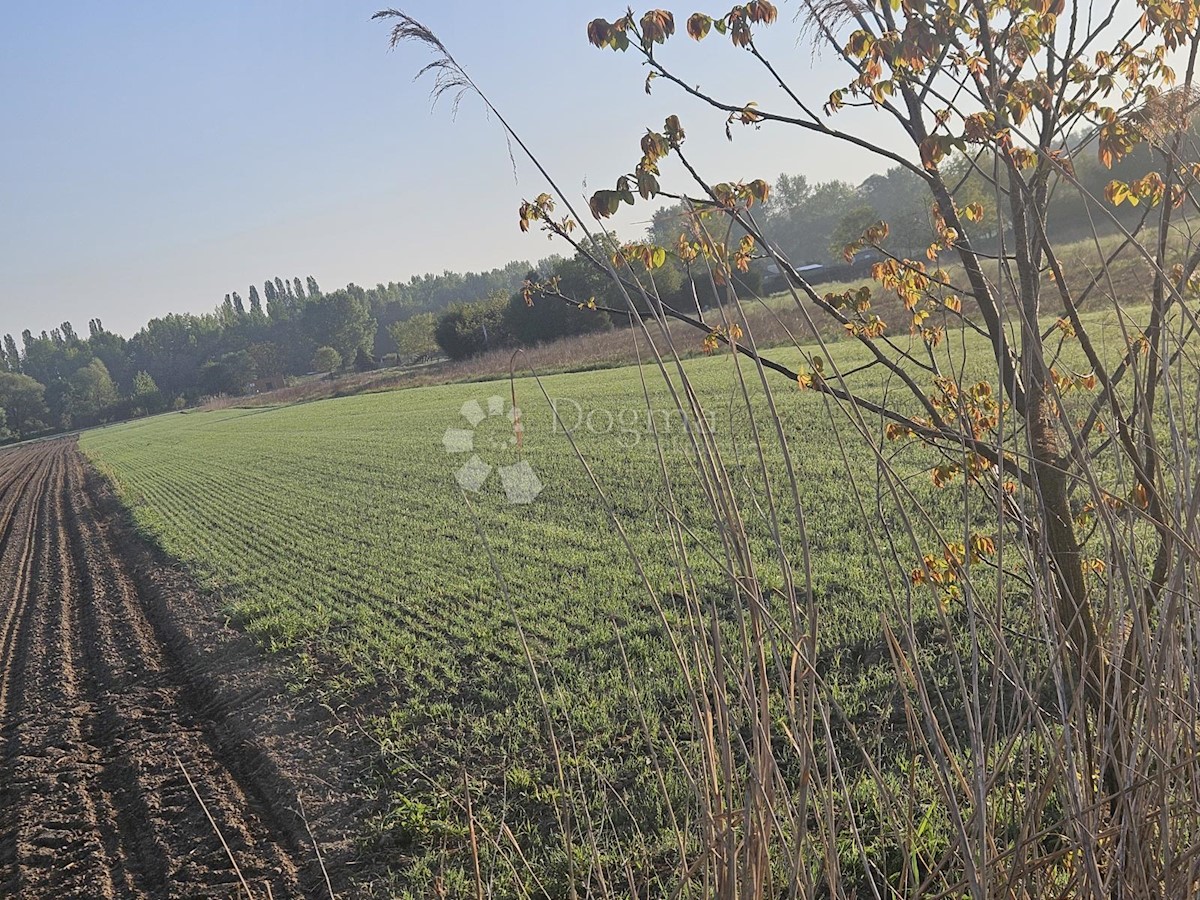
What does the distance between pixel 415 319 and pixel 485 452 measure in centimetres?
5088

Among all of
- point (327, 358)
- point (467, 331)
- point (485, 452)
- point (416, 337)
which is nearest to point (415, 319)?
point (416, 337)

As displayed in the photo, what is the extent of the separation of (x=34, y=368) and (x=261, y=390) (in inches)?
2541

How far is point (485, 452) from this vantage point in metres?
→ 16.0

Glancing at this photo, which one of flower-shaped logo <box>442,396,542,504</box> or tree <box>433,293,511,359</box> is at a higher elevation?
tree <box>433,293,511,359</box>

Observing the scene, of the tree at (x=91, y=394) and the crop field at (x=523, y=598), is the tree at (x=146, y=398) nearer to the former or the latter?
the tree at (x=91, y=394)

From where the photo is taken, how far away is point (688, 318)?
8.55ft

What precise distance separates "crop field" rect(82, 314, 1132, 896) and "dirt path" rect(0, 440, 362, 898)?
44 cm

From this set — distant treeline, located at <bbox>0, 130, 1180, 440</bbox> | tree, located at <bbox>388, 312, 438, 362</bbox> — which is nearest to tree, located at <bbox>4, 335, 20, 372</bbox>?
distant treeline, located at <bbox>0, 130, 1180, 440</bbox>

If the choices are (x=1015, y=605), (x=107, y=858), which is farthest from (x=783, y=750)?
(x=107, y=858)

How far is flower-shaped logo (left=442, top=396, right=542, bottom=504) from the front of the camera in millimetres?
11438

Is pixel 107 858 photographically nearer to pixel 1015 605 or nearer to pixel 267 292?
pixel 1015 605

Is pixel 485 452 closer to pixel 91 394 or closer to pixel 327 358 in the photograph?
pixel 327 358

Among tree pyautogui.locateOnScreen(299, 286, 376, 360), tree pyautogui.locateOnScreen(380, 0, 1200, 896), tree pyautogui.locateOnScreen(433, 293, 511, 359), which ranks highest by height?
tree pyautogui.locateOnScreen(299, 286, 376, 360)

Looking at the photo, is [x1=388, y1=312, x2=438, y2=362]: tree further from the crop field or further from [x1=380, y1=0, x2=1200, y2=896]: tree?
[x1=380, y1=0, x2=1200, y2=896]: tree
